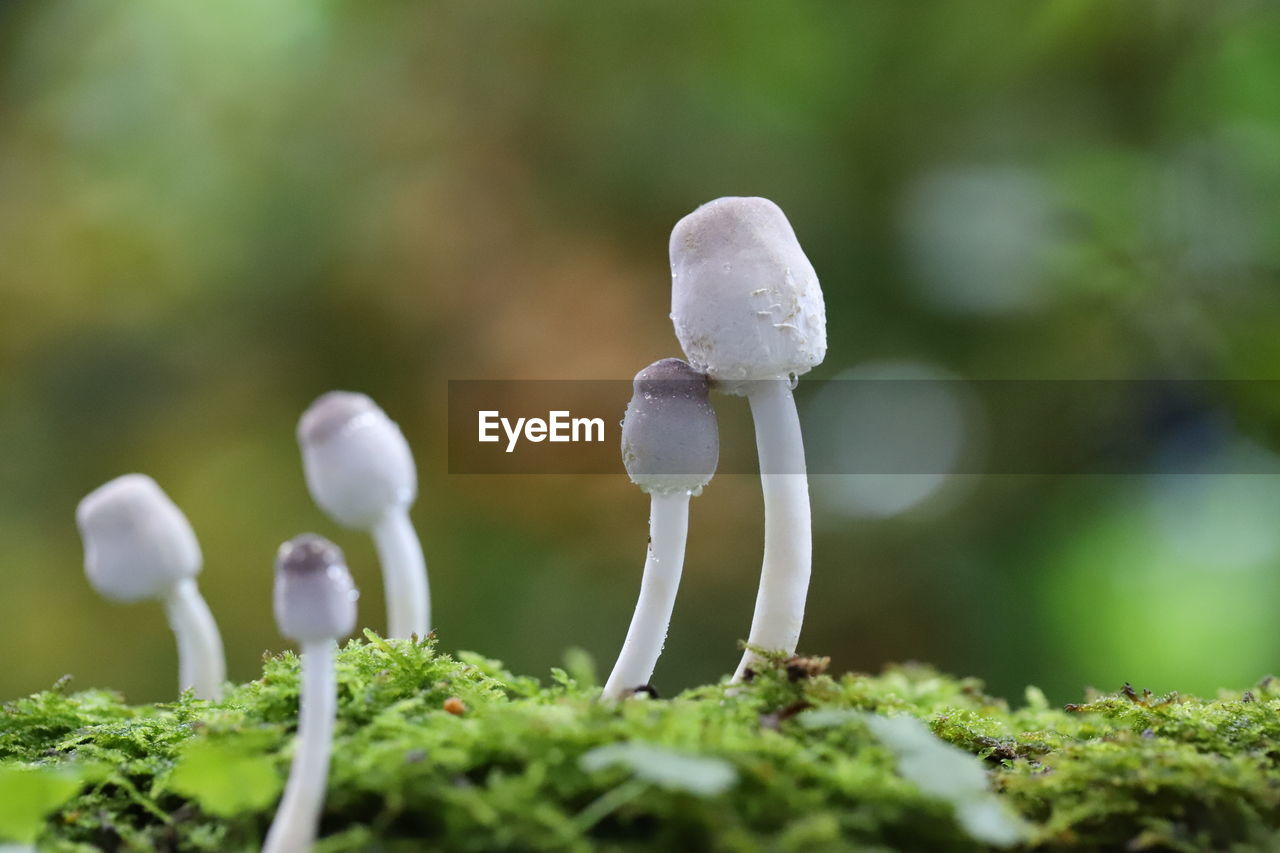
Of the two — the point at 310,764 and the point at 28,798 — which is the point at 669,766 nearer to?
the point at 310,764

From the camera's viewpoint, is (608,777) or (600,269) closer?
(608,777)

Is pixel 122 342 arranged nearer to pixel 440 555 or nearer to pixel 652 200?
pixel 440 555

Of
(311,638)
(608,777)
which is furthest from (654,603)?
(311,638)

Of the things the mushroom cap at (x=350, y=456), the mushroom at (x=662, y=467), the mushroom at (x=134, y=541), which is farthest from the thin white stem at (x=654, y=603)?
the mushroom at (x=134, y=541)

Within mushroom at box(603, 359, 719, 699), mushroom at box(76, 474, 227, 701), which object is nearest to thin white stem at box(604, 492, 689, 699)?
mushroom at box(603, 359, 719, 699)

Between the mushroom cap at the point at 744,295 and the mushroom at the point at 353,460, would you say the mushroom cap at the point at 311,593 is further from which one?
the mushroom cap at the point at 744,295
